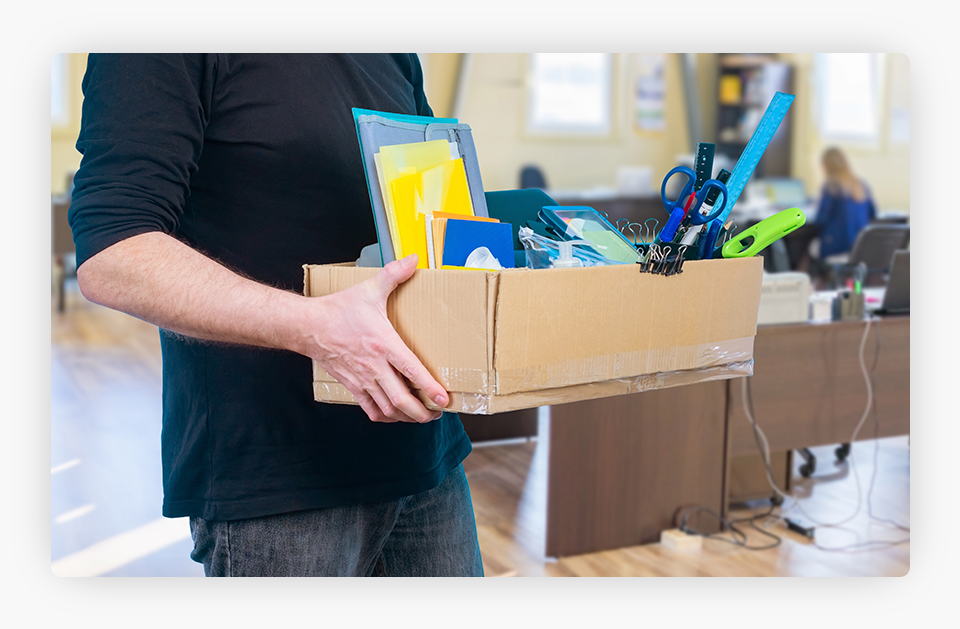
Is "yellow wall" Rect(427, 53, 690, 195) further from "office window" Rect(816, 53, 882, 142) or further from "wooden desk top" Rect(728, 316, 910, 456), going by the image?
"wooden desk top" Rect(728, 316, 910, 456)

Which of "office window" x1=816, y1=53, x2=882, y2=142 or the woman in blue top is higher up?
"office window" x1=816, y1=53, x2=882, y2=142

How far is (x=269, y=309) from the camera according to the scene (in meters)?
0.84

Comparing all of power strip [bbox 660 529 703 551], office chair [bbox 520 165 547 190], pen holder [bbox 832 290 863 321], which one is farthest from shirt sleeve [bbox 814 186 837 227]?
power strip [bbox 660 529 703 551]

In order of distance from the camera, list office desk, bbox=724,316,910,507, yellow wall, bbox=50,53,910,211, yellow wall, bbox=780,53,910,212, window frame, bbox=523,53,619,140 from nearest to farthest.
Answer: office desk, bbox=724,316,910,507, yellow wall, bbox=50,53,910,211, window frame, bbox=523,53,619,140, yellow wall, bbox=780,53,910,212

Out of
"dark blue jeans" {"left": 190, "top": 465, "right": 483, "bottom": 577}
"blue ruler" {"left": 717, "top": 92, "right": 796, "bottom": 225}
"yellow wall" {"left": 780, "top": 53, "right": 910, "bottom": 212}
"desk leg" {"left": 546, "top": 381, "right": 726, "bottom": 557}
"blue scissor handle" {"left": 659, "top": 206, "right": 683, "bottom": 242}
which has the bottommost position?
"desk leg" {"left": 546, "top": 381, "right": 726, "bottom": 557}

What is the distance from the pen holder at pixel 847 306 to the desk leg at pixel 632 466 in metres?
0.55

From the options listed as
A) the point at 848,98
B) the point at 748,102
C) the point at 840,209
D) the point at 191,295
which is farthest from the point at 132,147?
the point at 848,98

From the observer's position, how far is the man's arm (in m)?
0.83

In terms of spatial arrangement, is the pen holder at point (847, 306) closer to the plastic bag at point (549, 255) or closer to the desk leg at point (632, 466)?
the desk leg at point (632, 466)

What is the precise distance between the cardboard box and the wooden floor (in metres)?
1.61

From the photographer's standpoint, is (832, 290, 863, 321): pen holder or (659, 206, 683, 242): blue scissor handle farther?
(832, 290, 863, 321): pen holder

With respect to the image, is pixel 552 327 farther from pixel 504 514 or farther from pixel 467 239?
pixel 504 514

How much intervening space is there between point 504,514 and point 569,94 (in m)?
6.13

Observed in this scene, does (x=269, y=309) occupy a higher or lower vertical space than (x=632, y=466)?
higher
